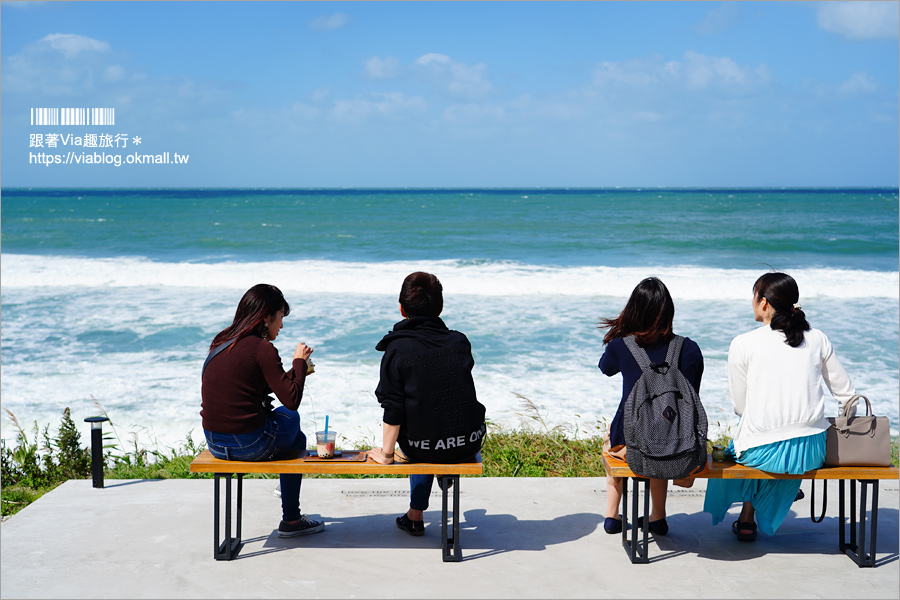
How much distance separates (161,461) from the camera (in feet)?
19.1

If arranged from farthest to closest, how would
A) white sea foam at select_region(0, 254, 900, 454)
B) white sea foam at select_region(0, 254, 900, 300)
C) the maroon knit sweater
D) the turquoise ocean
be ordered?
white sea foam at select_region(0, 254, 900, 300), the turquoise ocean, white sea foam at select_region(0, 254, 900, 454), the maroon knit sweater

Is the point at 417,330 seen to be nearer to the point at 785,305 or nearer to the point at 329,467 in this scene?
the point at 329,467

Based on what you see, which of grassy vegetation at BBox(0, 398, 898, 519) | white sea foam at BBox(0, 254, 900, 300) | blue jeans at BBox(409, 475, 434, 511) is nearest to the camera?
blue jeans at BBox(409, 475, 434, 511)

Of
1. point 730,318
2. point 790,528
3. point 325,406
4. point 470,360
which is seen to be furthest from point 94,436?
point 730,318

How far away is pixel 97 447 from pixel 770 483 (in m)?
3.89

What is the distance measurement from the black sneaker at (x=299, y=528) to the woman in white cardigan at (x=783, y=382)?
223cm

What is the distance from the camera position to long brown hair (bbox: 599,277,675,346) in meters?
3.51

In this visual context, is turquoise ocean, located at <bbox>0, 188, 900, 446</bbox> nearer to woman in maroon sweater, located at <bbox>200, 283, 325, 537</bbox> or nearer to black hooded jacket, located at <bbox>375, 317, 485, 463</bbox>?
black hooded jacket, located at <bbox>375, 317, 485, 463</bbox>

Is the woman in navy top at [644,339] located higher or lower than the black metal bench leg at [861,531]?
higher

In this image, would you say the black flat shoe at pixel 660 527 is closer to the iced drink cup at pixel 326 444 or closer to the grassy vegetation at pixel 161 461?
the grassy vegetation at pixel 161 461

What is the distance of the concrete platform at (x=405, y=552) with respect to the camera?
332 cm

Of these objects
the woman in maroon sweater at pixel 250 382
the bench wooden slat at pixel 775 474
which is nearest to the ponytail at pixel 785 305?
the bench wooden slat at pixel 775 474

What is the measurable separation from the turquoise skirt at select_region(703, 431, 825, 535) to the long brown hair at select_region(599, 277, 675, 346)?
28.1 inches

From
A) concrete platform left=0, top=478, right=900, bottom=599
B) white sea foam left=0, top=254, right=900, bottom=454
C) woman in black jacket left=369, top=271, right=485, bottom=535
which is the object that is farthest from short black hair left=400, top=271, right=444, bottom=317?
white sea foam left=0, top=254, right=900, bottom=454
